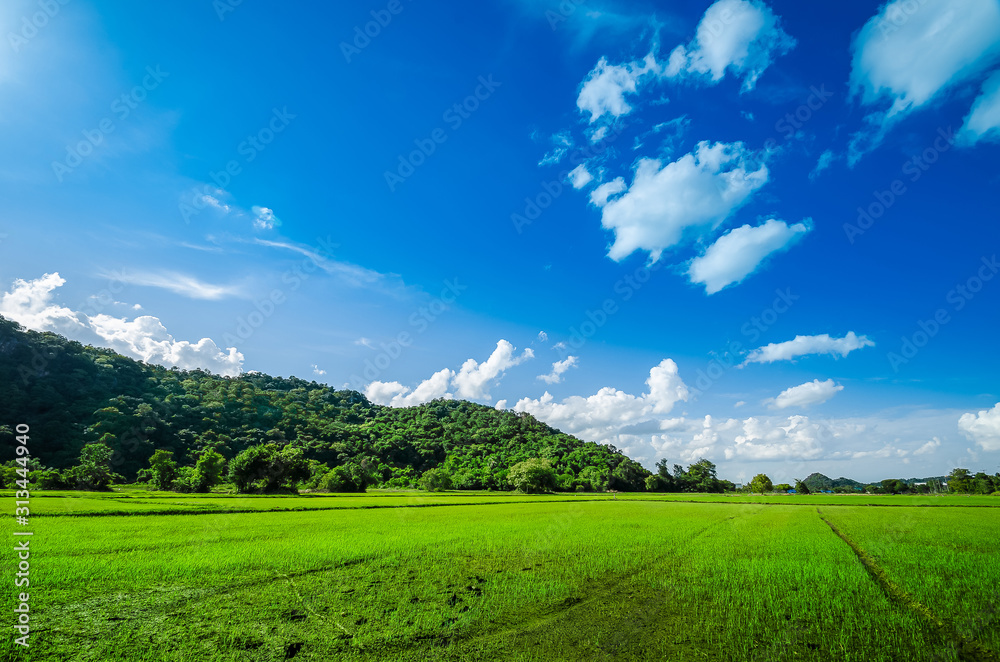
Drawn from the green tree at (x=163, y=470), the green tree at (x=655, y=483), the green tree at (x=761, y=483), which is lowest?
the green tree at (x=761, y=483)

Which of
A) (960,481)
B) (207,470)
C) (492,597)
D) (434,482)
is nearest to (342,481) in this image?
(207,470)

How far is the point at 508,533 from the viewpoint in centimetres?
2142

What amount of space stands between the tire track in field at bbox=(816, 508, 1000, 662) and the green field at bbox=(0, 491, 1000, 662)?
0.06 m

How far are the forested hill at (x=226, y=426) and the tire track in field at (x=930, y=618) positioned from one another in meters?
76.7

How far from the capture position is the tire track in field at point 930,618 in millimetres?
8297

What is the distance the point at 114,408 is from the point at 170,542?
240 feet

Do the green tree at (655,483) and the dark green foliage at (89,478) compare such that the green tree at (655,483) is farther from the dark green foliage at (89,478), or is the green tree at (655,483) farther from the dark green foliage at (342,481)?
the dark green foliage at (89,478)

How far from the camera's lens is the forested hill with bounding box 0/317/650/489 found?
64.9 meters

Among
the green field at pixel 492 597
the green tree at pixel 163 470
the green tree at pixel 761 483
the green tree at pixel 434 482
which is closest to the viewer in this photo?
the green field at pixel 492 597

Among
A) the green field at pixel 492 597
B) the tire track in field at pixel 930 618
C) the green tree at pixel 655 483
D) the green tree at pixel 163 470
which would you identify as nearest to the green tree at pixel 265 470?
the green tree at pixel 163 470

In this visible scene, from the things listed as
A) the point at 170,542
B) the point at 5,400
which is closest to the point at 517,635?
the point at 170,542

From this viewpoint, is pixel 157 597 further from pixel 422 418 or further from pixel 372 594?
pixel 422 418

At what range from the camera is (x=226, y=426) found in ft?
273

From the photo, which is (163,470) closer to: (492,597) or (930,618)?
(492,597)
